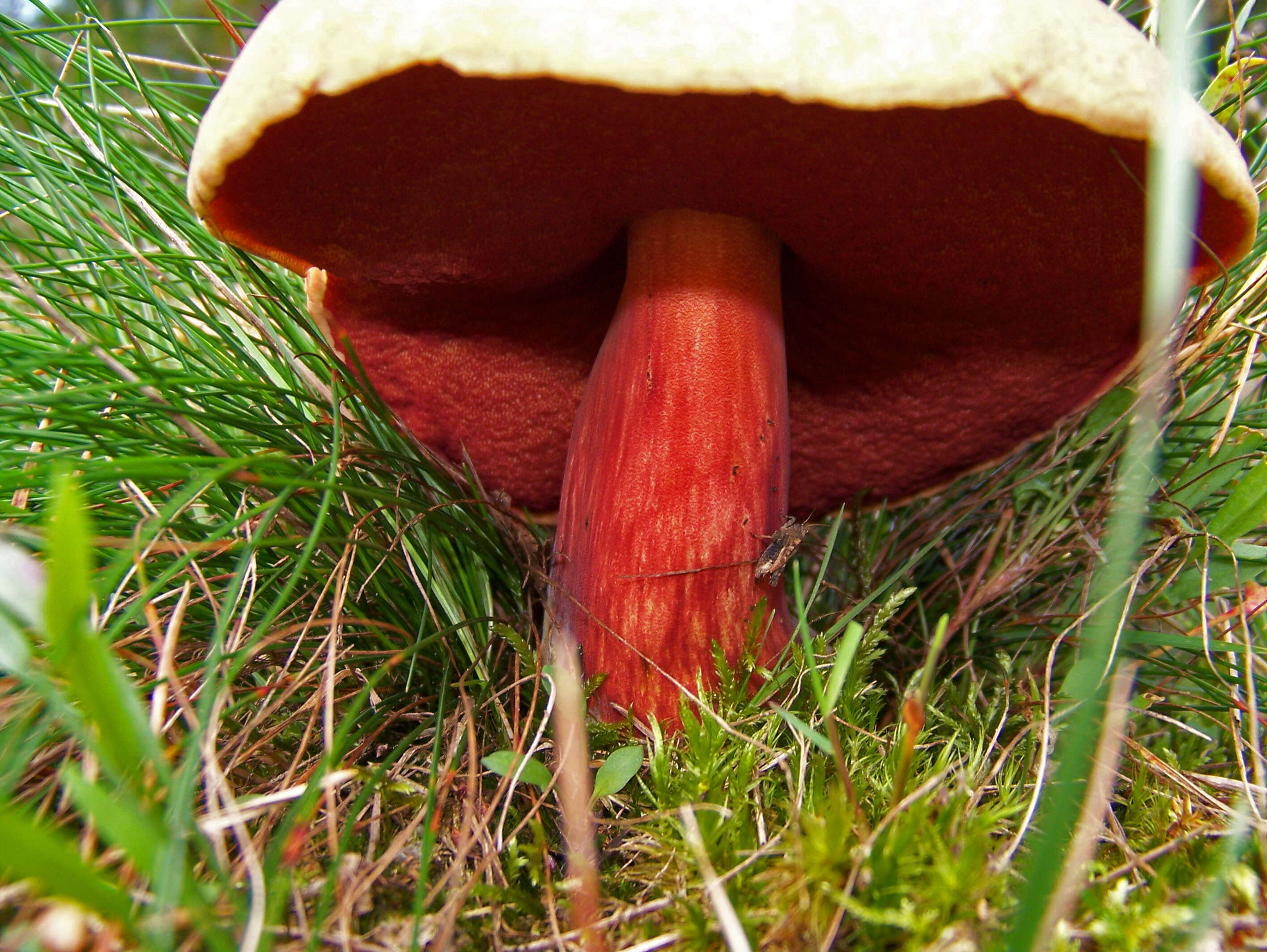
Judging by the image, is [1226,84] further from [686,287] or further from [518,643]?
[518,643]

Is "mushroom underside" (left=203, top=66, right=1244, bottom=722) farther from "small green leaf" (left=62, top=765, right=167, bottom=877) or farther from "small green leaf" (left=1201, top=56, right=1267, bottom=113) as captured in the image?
"small green leaf" (left=62, top=765, right=167, bottom=877)

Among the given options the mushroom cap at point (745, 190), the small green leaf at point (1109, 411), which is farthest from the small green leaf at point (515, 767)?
the small green leaf at point (1109, 411)

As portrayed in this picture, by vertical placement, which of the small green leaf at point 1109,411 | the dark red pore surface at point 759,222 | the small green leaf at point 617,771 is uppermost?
the dark red pore surface at point 759,222

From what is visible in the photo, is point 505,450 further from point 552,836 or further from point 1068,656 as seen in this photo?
point 1068,656

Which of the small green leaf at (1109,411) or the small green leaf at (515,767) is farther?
the small green leaf at (1109,411)

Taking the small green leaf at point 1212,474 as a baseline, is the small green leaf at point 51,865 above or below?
below

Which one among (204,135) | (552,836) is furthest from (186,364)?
(552,836)

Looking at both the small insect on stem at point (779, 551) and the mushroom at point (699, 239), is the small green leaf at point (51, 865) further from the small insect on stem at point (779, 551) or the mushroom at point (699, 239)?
the small insect on stem at point (779, 551)

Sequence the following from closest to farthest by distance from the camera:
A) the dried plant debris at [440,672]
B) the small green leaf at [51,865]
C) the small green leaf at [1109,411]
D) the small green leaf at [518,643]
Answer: the small green leaf at [51,865] → the dried plant debris at [440,672] → the small green leaf at [518,643] → the small green leaf at [1109,411]
